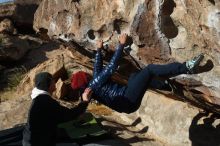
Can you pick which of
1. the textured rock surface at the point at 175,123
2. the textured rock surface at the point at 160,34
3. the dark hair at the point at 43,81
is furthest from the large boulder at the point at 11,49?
the dark hair at the point at 43,81

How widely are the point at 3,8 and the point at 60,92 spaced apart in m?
9.04

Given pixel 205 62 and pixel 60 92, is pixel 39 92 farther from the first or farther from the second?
pixel 60 92

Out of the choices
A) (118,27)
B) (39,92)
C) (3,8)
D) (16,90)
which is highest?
(118,27)

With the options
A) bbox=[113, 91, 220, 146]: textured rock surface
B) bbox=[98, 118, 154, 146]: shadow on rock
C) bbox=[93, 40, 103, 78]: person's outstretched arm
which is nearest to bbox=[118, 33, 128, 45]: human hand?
bbox=[93, 40, 103, 78]: person's outstretched arm

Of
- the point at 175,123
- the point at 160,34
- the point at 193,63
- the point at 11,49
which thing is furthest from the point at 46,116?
the point at 11,49

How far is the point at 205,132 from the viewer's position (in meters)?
9.34

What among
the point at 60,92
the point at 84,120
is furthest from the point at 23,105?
the point at 84,120

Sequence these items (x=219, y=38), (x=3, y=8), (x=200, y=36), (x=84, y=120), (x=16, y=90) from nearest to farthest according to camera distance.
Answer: (x=219, y=38), (x=200, y=36), (x=84, y=120), (x=16, y=90), (x=3, y=8)

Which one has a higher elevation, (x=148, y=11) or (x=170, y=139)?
(x=148, y=11)

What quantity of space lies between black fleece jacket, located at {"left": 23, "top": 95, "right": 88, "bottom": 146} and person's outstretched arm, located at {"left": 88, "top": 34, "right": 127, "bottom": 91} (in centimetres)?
67

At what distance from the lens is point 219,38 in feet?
21.1

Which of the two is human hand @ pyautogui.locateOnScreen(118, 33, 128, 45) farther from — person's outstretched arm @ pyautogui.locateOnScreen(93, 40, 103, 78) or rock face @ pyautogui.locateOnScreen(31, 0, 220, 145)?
person's outstretched arm @ pyautogui.locateOnScreen(93, 40, 103, 78)

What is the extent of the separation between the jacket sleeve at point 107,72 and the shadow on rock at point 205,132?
227 centimetres

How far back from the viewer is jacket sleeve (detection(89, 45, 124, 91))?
789cm
